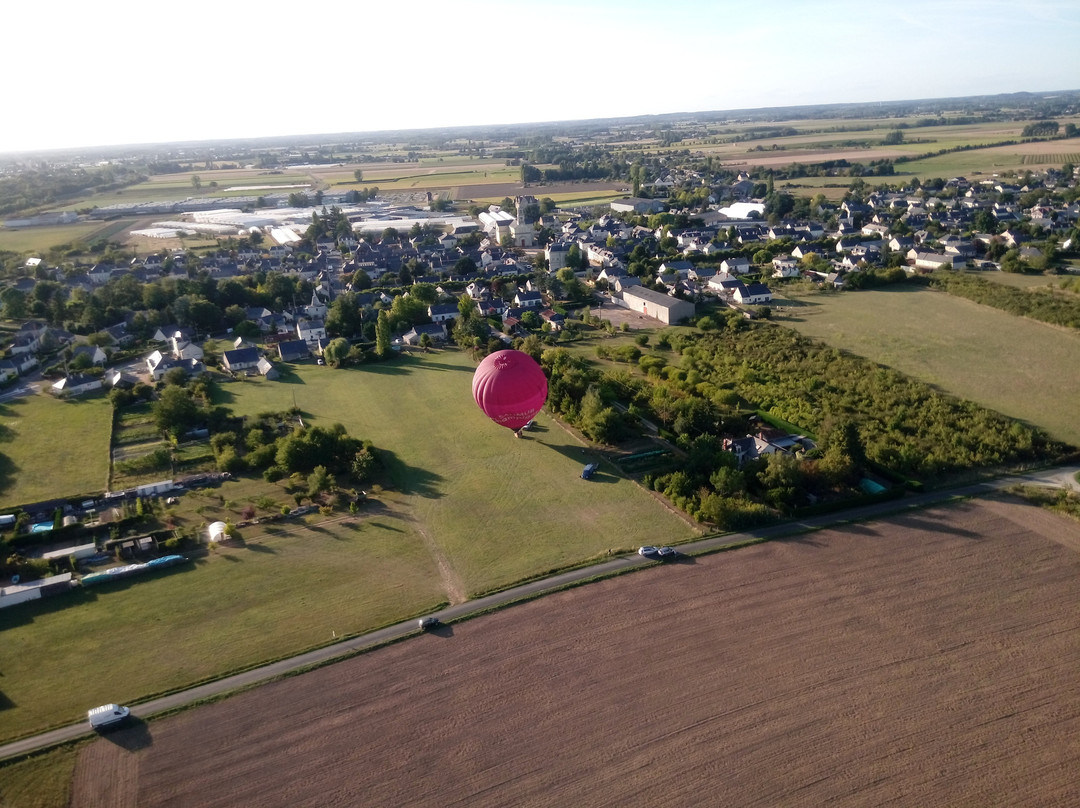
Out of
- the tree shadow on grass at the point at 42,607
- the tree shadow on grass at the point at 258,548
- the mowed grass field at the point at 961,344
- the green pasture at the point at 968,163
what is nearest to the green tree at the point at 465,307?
the mowed grass field at the point at 961,344

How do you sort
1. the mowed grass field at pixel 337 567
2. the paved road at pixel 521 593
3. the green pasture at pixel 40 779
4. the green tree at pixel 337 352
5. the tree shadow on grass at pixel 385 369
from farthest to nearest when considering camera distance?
the green tree at pixel 337 352 < the tree shadow on grass at pixel 385 369 < the mowed grass field at pixel 337 567 < the paved road at pixel 521 593 < the green pasture at pixel 40 779

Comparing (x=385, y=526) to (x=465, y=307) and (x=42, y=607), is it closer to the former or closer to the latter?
(x=42, y=607)

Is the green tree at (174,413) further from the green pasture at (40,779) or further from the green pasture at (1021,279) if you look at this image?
the green pasture at (1021,279)

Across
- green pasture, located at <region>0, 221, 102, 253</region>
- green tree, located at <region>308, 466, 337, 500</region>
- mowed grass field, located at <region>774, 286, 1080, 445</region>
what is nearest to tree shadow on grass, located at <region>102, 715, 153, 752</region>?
green tree, located at <region>308, 466, 337, 500</region>

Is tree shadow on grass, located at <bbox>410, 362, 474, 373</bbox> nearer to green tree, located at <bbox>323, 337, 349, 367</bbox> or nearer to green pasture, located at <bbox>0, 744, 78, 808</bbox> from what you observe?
green tree, located at <bbox>323, 337, 349, 367</bbox>

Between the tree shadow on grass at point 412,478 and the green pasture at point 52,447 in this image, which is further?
the green pasture at point 52,447

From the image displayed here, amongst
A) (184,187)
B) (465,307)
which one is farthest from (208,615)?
(184,187)
